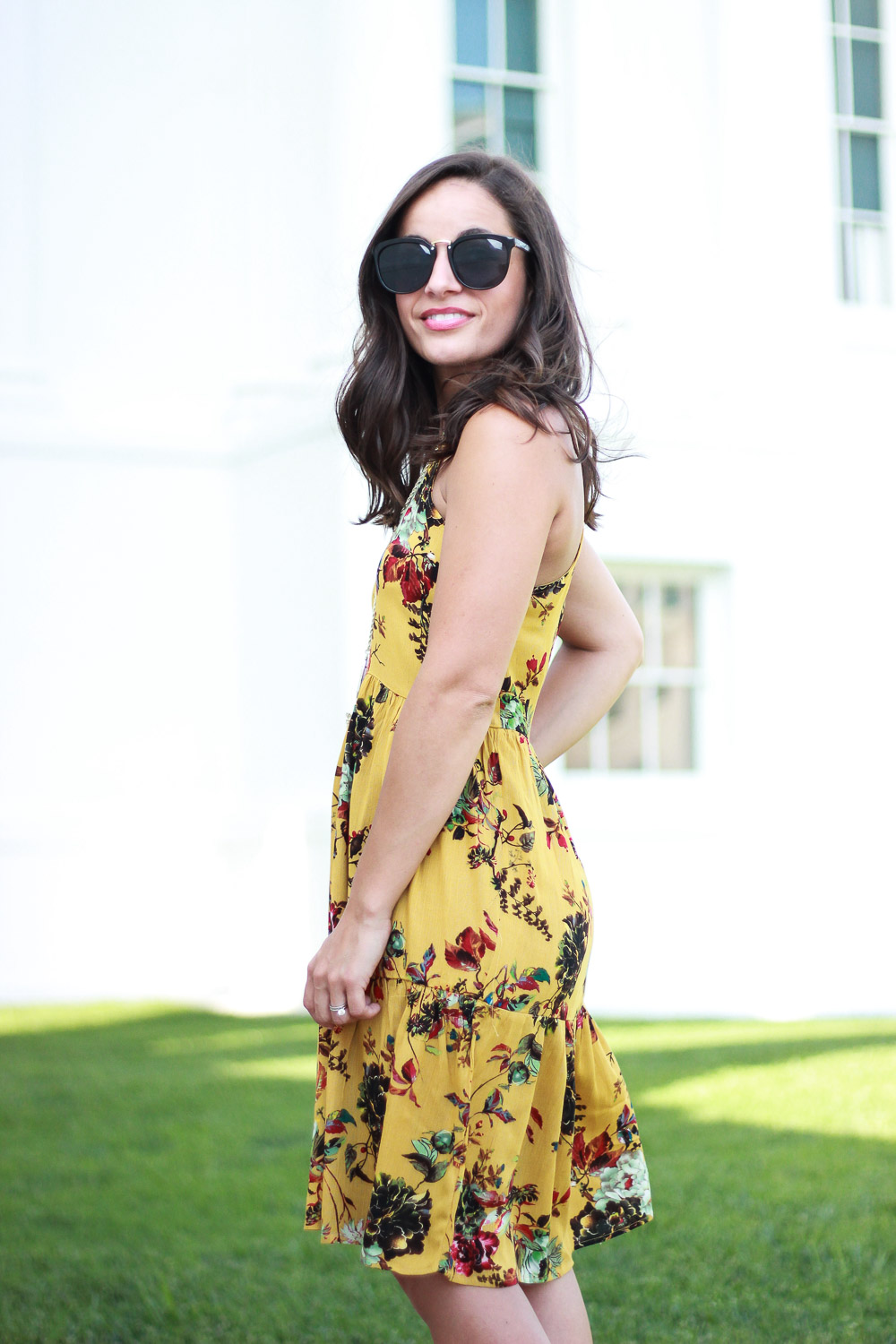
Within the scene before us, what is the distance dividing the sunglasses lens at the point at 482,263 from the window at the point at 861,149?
28.1 ft

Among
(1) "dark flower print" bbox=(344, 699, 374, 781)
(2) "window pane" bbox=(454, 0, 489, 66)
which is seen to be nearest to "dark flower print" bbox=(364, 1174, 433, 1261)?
(1) "dark flower print" bbox=(344, 699, 374, 781)

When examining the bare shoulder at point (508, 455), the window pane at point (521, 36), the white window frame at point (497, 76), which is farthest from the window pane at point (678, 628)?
A: the bare shoulder at point (508, 455)

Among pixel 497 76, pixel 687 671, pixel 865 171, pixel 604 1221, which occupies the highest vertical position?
pixel 497 76

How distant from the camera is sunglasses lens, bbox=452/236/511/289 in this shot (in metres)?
1.82

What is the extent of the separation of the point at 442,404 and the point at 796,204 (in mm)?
A: 8071

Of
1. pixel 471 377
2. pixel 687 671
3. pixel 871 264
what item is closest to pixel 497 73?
pixel 871 264

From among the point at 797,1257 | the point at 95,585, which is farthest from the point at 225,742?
the point at 797,1257

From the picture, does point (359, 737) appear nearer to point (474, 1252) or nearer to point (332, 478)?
point (474, 1252)

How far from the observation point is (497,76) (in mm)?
9117

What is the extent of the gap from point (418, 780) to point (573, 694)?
595 mm

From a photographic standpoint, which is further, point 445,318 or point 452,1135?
point 445,318

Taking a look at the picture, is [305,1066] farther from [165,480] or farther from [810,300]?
[810,300]

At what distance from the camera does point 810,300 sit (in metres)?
9.25

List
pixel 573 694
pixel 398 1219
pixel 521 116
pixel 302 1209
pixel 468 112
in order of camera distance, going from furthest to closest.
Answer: pixel 521 116 → pixel 468 112 → pixel 302 1209 → pixel 573 694 → pixel 398 1219
